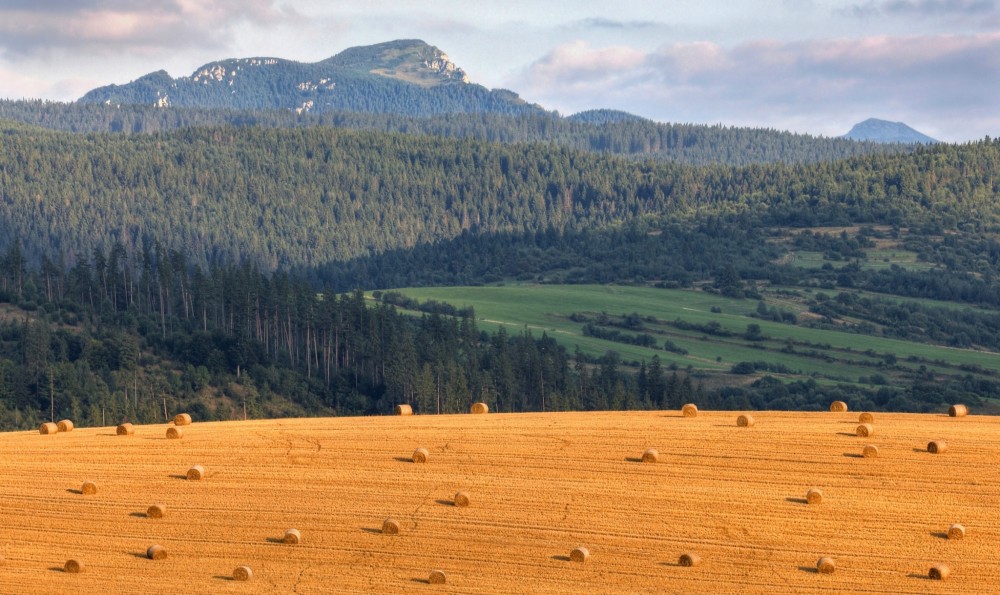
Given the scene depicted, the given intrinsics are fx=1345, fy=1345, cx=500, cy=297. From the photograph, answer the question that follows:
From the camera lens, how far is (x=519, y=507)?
153 feet

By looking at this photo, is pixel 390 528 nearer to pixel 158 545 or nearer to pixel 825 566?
pixel 158 545

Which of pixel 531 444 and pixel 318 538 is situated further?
pixel 531 444

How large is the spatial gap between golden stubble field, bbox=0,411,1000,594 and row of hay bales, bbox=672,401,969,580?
29cm

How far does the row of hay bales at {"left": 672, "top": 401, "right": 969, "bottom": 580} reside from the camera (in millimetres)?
41344

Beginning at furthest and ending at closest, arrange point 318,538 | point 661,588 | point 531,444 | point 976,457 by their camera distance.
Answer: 1. point 531,444
2. point 976,457
3. point 318,538
4. point 661,588

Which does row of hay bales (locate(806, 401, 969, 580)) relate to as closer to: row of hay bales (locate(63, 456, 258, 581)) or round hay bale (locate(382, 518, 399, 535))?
round hay bale (locate(382, 518, 399, 535))

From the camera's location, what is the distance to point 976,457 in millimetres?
49344

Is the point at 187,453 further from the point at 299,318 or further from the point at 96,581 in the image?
the point at 299,318

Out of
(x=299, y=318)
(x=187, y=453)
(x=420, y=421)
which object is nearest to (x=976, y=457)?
(x=420, y=421)

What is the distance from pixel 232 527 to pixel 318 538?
3322 millimetres

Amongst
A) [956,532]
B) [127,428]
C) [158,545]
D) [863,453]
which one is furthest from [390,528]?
[956,532]

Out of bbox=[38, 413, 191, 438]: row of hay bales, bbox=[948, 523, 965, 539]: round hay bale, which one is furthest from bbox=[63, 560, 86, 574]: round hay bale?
bbox=[948, 523, 965, 539]: round hay bale

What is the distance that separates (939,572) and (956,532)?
2985 millimetres

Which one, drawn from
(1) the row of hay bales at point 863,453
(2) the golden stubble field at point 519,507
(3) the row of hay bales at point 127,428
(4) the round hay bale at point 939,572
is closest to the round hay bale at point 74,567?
(2) the golden stubble field at point 519,507
